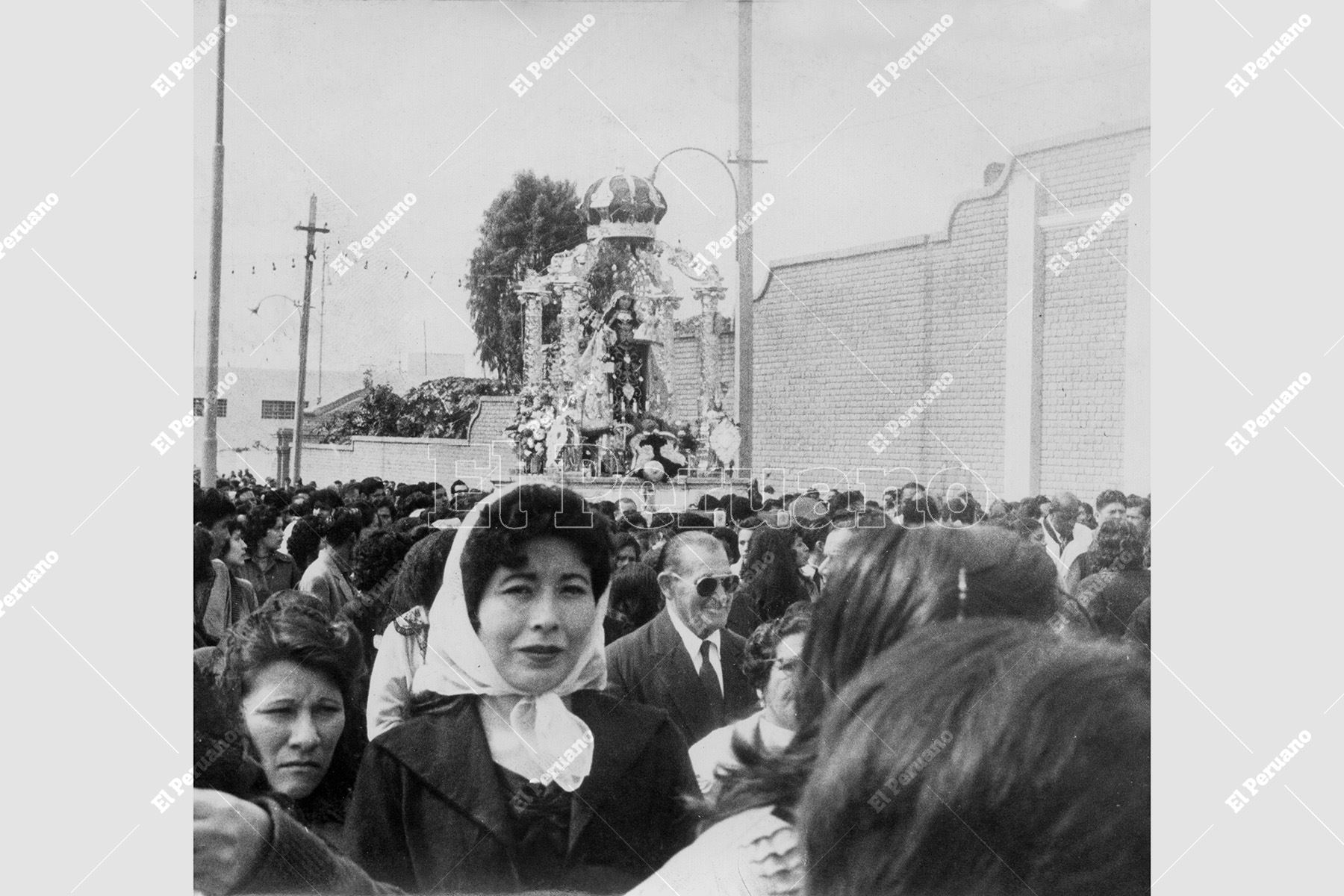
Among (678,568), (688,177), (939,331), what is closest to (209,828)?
(678,568)

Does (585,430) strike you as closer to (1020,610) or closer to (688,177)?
(688,177)

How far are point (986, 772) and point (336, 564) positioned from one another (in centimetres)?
342

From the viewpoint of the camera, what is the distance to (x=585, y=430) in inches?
270

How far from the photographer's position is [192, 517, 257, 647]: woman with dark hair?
653cm

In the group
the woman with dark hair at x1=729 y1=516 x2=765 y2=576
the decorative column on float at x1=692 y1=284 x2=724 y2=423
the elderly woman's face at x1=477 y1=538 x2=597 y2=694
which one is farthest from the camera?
the decorative column on float at x1=692 y1=284 x2=724 y2=423

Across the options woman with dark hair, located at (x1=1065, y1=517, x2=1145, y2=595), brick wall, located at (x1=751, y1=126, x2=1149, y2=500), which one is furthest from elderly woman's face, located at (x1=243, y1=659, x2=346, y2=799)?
woman with dark hair, located at (x1=1065, y1=517, x2=1145, y2=595)

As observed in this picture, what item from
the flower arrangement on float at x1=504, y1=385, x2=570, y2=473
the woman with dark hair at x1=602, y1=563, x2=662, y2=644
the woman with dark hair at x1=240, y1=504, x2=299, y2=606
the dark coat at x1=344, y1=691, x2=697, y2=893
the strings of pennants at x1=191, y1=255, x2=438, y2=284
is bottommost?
the dark coat at x1=344, y1=691, x2=697, y2=893

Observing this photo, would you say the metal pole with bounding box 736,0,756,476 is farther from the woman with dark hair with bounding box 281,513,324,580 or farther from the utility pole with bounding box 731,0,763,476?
the woman with dark hair with bounding box 281,513,324,580

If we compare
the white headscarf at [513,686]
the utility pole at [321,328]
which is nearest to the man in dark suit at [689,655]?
the white headscarf at [513,686]

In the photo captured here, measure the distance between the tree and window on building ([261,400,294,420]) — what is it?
1.02 metres

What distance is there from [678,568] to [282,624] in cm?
199

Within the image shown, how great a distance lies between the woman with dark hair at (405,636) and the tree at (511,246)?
1.04m

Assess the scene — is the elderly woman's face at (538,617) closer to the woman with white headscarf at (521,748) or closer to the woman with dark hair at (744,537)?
the woman with white headscarf at (521,748)

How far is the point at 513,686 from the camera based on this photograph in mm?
6375
